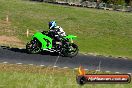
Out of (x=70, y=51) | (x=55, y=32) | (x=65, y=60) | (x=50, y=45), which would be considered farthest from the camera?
(x=70, y=51)

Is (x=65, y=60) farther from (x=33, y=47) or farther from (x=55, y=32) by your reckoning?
(x=33, y=47)

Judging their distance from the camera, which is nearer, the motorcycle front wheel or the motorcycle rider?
the motorcycle rider

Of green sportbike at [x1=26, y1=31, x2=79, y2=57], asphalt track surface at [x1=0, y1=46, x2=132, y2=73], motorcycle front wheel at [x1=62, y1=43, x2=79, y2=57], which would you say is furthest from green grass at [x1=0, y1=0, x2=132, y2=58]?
green sportbike at [x1=26, y1=31, x2=79, y2=57]

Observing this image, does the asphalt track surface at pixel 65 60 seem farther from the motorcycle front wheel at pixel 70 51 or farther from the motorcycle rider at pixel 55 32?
the motorcycle rider at pixel 55 32

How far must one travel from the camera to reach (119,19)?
5731cm

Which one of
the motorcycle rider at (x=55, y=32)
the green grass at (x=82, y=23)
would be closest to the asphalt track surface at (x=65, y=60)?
the motorcycle rider at (x=55, y=32)

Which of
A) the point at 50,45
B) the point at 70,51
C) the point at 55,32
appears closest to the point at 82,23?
the point at 70,51

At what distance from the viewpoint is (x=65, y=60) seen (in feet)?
89.8

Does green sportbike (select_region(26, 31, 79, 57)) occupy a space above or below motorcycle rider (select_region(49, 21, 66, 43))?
below

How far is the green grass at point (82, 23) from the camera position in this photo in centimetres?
4009

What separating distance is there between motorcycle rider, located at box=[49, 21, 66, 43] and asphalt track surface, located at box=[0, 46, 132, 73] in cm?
134

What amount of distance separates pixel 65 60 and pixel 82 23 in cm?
2540

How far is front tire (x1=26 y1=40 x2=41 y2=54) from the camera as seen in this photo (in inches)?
1091

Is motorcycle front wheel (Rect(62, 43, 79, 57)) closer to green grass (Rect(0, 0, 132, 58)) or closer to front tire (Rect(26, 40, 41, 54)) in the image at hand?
front tire (Rect(26, 40, 41, 54))
